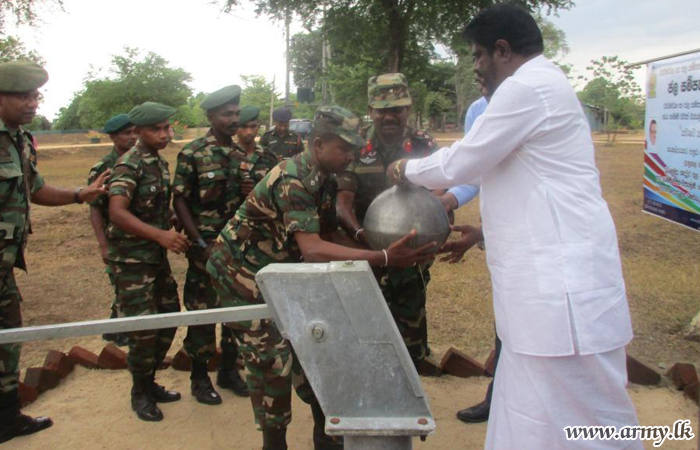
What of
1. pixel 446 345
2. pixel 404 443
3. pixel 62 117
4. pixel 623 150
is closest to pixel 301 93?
pixel 623 150

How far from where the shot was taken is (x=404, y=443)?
1600 millimetres

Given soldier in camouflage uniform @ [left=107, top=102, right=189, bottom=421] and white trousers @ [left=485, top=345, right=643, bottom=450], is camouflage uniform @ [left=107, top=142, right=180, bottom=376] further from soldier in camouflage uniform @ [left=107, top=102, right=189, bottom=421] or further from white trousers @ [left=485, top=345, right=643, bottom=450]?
white trousers @ [left=485, top=345, right=643, bottom=450]

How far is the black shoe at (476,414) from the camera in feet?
12.9

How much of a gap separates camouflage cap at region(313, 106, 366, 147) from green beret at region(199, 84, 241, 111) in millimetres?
1738

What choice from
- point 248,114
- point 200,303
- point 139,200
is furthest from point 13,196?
point 248,114

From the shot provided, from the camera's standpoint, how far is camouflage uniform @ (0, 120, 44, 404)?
3635mm

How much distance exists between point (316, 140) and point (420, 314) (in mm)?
1694

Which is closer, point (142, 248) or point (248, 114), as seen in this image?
point (142, 248)

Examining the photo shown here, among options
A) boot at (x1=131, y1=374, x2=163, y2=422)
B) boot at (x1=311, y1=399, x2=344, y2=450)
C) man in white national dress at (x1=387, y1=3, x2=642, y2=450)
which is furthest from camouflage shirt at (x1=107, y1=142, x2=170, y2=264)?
man in white national dress at (x1=387, y1=3, x2=642, y2=450)

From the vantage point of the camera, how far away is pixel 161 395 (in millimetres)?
4348

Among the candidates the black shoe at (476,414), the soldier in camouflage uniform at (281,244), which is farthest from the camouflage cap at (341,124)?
the black shoe at (476,414)

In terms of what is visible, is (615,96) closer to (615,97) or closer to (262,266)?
(615,97)

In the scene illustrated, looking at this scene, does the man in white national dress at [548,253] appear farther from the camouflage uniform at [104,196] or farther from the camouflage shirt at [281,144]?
the camouflage shirt at [281,144]

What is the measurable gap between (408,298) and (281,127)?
259 inches
